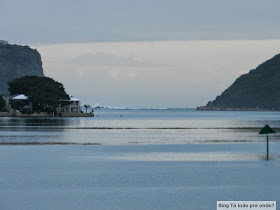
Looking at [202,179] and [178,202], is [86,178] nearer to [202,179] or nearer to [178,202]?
[202,179]

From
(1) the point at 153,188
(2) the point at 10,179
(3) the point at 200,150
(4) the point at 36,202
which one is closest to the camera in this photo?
(4) the point at 36,202

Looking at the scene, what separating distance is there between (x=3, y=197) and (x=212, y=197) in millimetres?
11555

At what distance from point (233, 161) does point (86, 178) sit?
58.5 feet

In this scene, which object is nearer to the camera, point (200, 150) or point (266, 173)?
point (266, 173)

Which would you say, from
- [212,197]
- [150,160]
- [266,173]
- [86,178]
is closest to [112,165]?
[150,160]

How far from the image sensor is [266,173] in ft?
154

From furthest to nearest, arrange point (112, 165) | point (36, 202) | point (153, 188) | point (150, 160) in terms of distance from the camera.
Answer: point (150, 160) < point (112, 165) < point (153, 188) < point (36, 202)

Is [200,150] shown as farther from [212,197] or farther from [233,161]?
[212,197]

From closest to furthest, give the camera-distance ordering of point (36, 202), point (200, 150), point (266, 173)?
point (36, 202)
point (266, 173)
point (200, 150)

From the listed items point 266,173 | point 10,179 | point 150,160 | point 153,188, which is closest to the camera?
point 153,188

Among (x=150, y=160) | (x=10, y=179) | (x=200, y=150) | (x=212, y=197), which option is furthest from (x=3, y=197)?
(x=200, y=150)

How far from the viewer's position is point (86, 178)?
4416cm

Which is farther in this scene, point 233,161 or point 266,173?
point 233,161

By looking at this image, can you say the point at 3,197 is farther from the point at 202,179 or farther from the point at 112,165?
the point at 112,165
